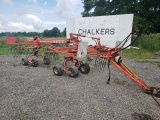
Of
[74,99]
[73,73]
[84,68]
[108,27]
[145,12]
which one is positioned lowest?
[74,99]

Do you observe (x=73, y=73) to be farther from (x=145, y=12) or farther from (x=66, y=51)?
(x=145, y=12)

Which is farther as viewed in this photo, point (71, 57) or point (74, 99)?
point (71, 57)

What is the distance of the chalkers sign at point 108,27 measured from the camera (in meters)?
16.7

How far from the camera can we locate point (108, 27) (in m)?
17.6

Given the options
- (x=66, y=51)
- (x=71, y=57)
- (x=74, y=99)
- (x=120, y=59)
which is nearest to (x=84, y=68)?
(x=71, y=57)

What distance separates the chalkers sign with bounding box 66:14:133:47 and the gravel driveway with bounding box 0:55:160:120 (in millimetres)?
9946

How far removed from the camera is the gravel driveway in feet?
13.8

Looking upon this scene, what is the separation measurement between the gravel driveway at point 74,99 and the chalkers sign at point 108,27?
995 cm

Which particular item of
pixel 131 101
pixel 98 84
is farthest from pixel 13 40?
pixel 131 101

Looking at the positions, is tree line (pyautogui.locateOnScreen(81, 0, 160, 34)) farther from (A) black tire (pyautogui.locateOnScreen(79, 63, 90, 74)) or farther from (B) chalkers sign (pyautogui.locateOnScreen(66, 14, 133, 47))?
(A) black tire (pyautogui.locateOnScreen(79, 63, 90, 74))

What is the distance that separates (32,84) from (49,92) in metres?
1.11

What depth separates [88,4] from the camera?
3158 centimetres

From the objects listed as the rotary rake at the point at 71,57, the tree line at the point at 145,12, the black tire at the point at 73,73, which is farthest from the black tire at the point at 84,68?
the tree line at the point at 145,12

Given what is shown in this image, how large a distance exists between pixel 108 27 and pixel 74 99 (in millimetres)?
13560
